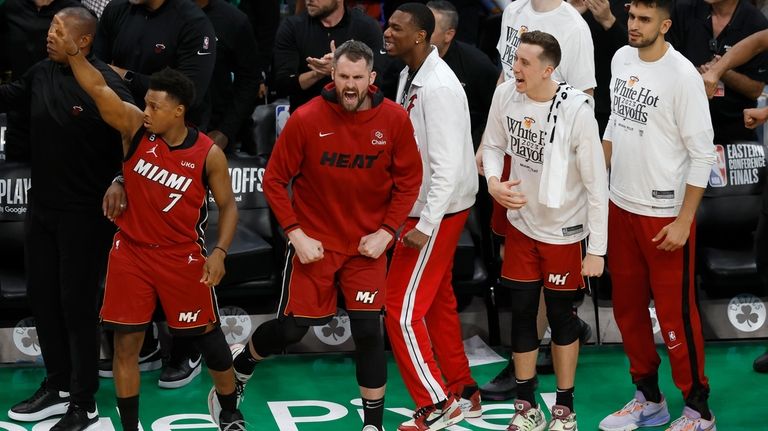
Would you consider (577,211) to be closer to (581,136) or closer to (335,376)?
(581,136)

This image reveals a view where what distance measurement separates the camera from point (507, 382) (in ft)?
21.8

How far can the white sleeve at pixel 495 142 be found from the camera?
5.92m

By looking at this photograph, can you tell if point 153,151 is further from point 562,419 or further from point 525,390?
point 562,419

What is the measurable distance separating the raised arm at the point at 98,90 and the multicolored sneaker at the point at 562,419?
2.37 metres

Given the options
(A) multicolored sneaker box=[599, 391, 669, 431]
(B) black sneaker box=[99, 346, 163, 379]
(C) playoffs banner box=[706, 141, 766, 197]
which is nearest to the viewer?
(A) multicolored sneaker box=[599, 391, 669, 431]

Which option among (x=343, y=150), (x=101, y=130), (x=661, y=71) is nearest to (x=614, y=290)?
(x=661, y=71)

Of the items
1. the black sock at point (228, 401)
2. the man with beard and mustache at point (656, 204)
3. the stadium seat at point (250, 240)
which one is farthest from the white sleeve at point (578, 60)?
the black sock at point (228, 401)

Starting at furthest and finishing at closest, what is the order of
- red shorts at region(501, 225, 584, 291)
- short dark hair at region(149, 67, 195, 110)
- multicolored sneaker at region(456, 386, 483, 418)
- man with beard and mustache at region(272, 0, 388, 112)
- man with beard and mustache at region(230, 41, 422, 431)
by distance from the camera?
1. man with beard and mustache at region(272, 0, 388, 112)
2. multicolored sneaker at region(456, 386, 483, 418)
3. red shorts at region(501, 225, 584, 291)
4. man with beard and mustache at region(230, 41, 422, 431)
5. short dark hair at region(149, 67, 195, 110)

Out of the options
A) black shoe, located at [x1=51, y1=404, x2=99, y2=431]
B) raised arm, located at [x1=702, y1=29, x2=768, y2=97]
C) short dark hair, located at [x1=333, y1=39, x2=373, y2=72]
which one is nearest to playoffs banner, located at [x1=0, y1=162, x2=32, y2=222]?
black shoe, located at [x1=51, y1=404, x2=99, y2=431]

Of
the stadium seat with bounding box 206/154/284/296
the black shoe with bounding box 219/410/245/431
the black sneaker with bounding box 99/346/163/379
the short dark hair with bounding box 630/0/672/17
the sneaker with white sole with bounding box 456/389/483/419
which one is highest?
the short dark hair with bounding box 630/0/672/17

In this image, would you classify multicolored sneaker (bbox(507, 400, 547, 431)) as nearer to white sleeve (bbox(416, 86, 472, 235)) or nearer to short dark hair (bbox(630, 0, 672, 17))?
white sleeve (bbox(416, 86, 472, 235))

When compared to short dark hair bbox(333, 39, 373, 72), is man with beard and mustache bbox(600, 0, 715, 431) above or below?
below

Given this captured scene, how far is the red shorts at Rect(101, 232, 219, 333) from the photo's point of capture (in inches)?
216

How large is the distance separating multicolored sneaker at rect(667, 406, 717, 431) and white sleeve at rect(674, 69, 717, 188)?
3.74 ft
